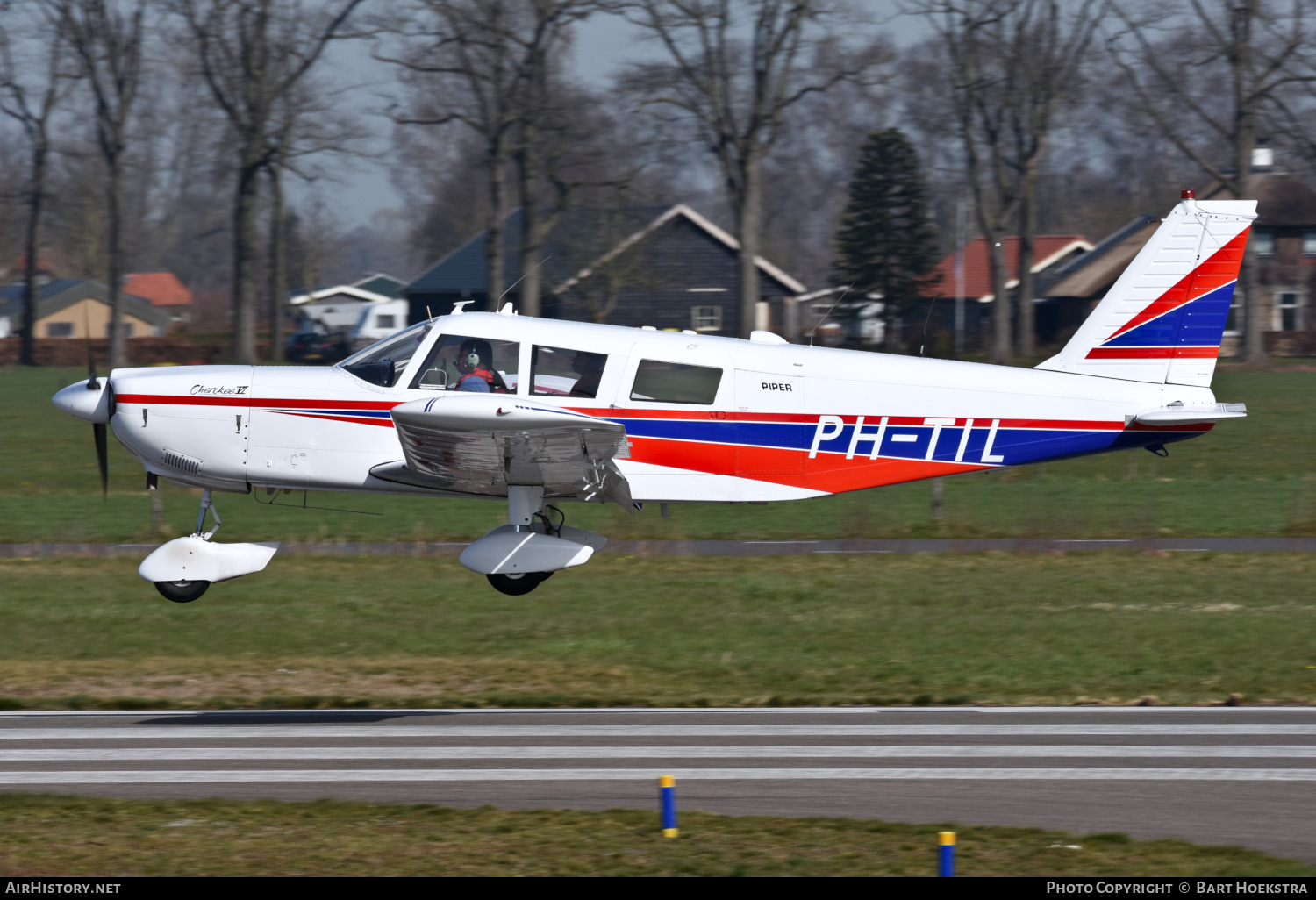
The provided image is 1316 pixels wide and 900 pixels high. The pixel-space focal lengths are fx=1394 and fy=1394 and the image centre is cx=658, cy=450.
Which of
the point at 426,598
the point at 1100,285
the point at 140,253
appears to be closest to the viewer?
the point at 426,598

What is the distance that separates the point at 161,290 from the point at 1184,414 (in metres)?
122

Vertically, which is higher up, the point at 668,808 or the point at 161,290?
the point at 161,290

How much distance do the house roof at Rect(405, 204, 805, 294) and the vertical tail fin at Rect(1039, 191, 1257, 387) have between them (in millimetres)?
36421

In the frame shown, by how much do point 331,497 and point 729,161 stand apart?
22225mm

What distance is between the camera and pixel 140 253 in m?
112

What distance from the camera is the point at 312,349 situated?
59.0 metres

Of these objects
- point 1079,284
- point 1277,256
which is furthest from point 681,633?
point 1277,256

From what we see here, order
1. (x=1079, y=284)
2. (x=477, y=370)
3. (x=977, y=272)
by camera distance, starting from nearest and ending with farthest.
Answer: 1. (x=477, y=370)
2. (x=977, y=272)
3. (x=1079, y=284)

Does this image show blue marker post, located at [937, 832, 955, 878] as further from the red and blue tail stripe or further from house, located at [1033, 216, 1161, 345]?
house, located at [1033, 216, 1161, 345]

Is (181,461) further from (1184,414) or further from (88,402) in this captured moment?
(1184,414)

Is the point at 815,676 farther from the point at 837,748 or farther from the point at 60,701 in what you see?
the point at 60,701

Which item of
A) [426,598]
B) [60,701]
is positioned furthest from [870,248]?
[60,701]

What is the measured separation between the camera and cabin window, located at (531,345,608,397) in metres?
11.1

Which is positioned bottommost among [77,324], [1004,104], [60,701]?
[60,701]
